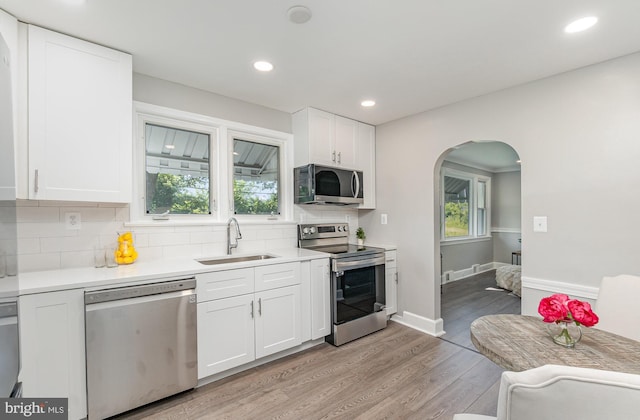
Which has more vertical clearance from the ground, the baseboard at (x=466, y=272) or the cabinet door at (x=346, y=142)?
the cabinet door at (x=346, y=142)

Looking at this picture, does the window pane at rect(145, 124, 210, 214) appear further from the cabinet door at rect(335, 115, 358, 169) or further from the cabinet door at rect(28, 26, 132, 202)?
the cabinet door at rect(335, 115, 358, 169)

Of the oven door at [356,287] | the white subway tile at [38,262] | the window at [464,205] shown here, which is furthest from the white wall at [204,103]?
the window at [464,205]

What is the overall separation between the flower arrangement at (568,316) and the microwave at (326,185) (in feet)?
7.22

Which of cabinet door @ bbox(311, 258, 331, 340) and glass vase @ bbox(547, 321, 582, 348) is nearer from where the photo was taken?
glass vase @ bbox(547, 321, 582, 348)

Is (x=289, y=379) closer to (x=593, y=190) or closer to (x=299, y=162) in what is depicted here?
(x=299, y=162)

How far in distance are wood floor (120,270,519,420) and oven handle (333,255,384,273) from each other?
0.79 m

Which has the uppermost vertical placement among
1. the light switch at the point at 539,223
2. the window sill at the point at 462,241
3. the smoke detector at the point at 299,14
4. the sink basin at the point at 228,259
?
the smoke detector at the point at 299,14

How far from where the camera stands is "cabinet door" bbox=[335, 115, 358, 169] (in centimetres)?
348

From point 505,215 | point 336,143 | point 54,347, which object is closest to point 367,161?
point 336,143

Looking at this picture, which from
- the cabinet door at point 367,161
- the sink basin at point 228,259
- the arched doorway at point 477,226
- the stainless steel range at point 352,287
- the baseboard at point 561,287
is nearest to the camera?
the baseboard at point 561,287

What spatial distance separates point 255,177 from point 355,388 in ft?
7.35

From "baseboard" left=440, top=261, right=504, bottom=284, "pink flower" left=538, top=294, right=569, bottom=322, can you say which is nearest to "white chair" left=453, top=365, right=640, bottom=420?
"pink flower" left=538, top=294, right=569, bottom=322

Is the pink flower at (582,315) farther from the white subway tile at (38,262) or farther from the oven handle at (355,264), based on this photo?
the white subway tile at (38,262)

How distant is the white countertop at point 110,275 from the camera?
1.69 m
